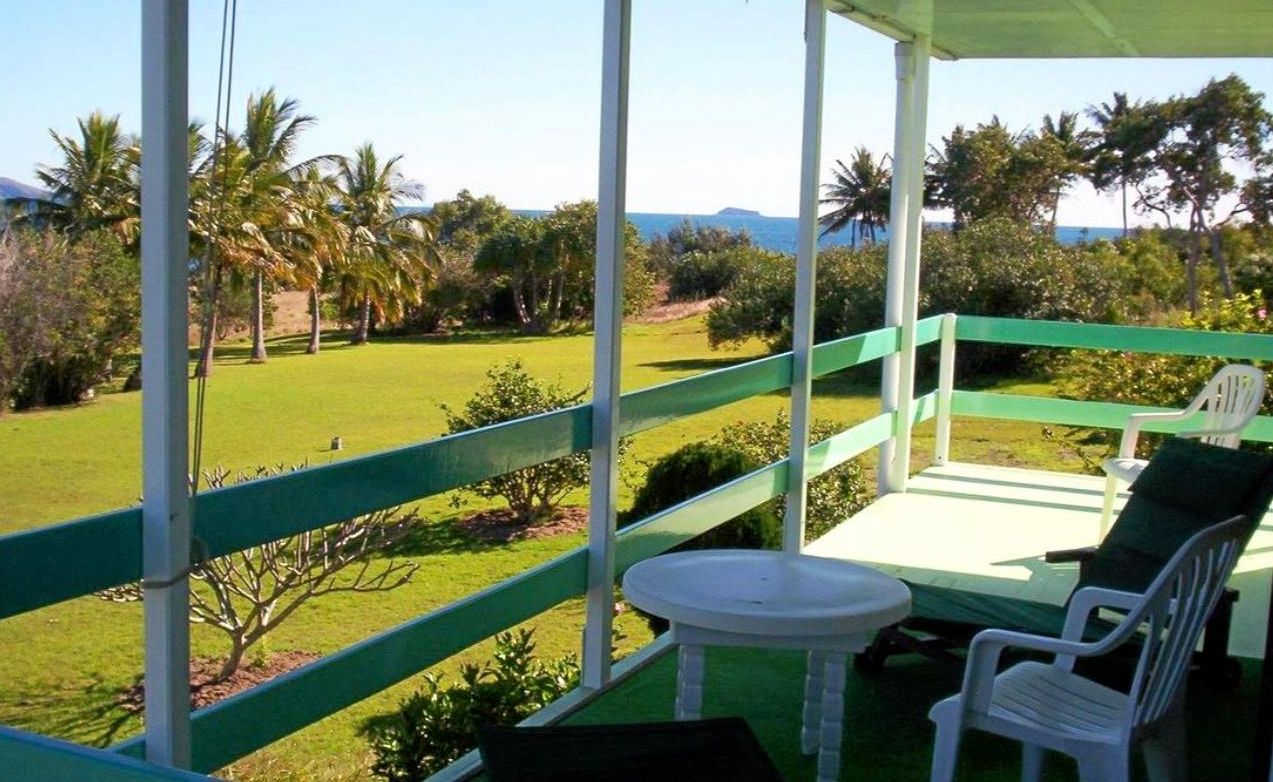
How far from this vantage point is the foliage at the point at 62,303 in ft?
46.9

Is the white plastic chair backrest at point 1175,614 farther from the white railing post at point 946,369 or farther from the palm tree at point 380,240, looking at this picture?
the palm tree at point 380,240

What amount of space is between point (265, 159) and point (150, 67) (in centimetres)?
1918

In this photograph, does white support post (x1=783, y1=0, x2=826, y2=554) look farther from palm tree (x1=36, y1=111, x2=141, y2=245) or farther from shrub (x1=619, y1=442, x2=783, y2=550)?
palm tree (x1=36, y1=111, x2=141, y2=245)

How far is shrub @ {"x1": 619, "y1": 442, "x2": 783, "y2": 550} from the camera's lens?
564 cm

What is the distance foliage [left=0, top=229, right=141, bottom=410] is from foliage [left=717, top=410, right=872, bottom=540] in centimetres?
769

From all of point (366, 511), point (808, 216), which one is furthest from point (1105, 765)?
point (808, 216)

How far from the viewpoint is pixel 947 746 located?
2.60 m

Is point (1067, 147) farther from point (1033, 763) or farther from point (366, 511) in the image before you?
point (366, 511)

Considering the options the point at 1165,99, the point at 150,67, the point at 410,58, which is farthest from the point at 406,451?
the point at 410,58

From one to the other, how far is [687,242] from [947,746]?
19.9 m

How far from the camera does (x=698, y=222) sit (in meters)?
23.4

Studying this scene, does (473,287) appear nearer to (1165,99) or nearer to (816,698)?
(1165,99)

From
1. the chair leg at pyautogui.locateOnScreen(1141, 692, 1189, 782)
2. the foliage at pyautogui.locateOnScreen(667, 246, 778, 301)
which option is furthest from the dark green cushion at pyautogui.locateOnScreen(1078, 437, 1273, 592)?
the foliage at pyautogui.locateOnScreen(667, 246, 778, 301)

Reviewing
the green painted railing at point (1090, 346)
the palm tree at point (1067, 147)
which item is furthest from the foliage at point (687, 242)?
the green painted railing at point (1090, 346)
